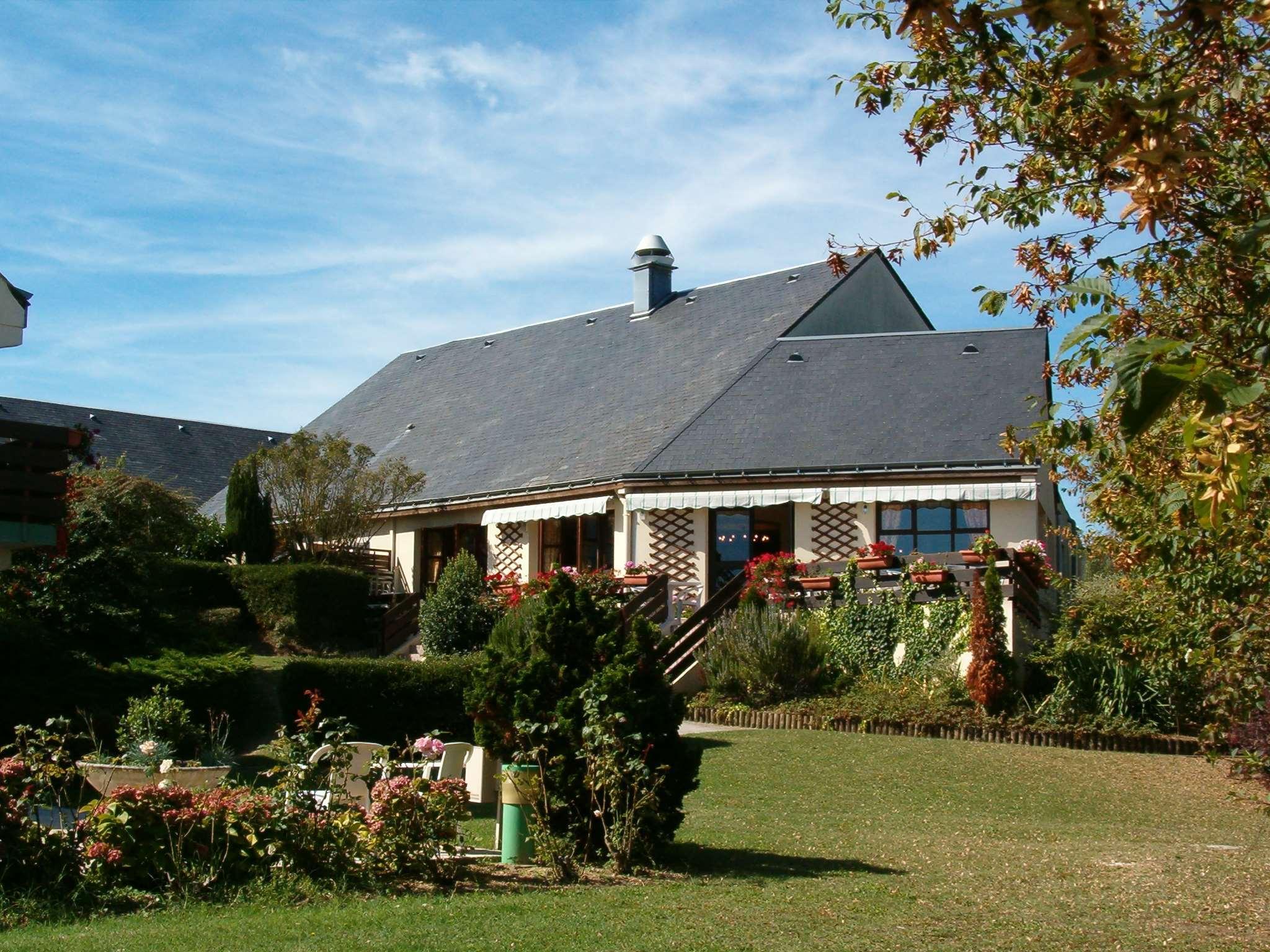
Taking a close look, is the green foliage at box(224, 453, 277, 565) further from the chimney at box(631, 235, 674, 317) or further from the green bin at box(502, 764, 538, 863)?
the green bin at box(502, 764, 538, 863)

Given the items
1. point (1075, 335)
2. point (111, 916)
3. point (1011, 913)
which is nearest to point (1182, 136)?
point (1075, 335)

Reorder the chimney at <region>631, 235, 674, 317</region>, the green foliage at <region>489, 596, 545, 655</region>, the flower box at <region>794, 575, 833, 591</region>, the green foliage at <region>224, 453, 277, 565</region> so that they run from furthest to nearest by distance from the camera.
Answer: the chimney at <region>631, 235, 674, 317</region>
the green foliage at <region>224, 453, 277, 565</region>
the flower box at <region>794, 575, 833, 591</region>
the green foliage at <region>489, 596, 545, 655</region>

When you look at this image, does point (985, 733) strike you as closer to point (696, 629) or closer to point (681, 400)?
point (696, 629)

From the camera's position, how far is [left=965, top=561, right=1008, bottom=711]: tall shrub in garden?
16453 millimetres

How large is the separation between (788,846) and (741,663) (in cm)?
839

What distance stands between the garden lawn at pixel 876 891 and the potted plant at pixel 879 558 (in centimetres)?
571

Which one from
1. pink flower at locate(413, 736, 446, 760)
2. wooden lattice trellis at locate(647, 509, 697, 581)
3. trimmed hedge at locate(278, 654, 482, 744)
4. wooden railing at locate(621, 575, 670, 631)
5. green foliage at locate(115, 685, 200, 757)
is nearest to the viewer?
pink flower at locate(413, 736, 446, 760)

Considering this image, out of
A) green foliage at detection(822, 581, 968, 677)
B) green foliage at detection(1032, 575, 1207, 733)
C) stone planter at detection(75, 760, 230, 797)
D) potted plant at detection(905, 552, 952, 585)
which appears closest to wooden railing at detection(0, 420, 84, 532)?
stone planter at detection(75, 760, 230, 797)

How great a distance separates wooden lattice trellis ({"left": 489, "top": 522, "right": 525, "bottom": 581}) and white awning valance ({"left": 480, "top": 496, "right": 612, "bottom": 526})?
208mm

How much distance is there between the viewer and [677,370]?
27984 mm

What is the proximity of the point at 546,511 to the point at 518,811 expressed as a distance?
1673 centimetres

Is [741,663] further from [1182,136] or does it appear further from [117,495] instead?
[1182,136]

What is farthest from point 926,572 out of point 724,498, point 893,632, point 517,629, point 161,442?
point 161,442

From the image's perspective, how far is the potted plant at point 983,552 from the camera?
58.7ft
